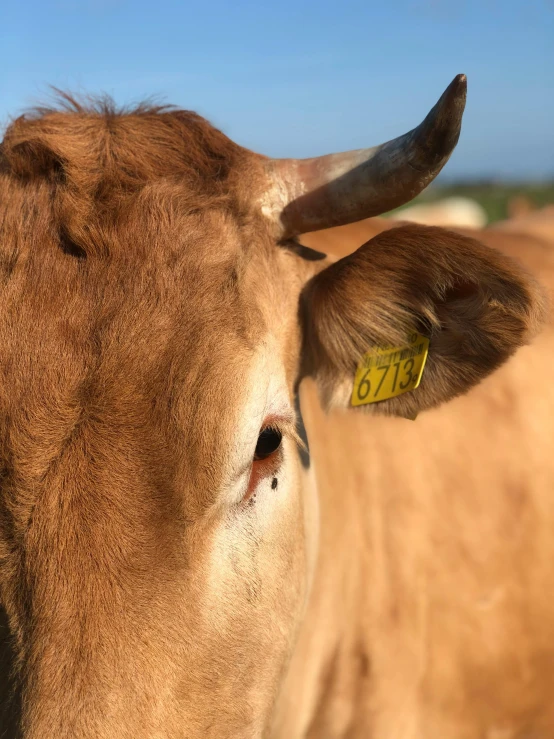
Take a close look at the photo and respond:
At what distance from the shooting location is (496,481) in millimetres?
2971

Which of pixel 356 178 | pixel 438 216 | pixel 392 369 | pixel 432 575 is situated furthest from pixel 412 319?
pixel 438 216

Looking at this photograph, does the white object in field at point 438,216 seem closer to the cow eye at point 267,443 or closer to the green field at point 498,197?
the cow eye at point 267,443

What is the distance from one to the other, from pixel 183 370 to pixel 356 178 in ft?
2.45

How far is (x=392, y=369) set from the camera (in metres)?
2.26

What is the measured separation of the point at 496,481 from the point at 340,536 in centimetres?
69

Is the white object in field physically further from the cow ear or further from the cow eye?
the cow eye

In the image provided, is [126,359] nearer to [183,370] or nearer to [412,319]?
[183,370]

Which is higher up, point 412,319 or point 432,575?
point 412,319

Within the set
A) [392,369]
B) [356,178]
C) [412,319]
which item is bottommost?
[392,369]

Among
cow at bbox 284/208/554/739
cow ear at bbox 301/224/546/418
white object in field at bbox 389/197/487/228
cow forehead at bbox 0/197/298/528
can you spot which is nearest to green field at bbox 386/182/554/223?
white object in field at bbox 389/197/487/228

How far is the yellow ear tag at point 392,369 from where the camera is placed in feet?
7.34

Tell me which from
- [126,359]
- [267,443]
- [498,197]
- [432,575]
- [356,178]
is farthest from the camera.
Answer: [498,197]

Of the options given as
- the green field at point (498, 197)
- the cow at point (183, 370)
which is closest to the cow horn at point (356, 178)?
the cow at point (183, 370)

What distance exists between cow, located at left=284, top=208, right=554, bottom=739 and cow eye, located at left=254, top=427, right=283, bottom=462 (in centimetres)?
79
